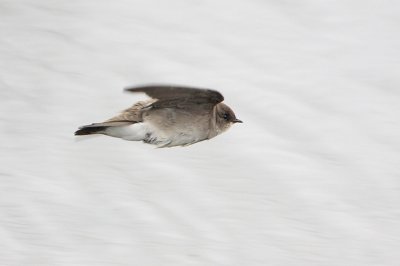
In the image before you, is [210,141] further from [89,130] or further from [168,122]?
[89,130]

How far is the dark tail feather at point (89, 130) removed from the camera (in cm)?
448

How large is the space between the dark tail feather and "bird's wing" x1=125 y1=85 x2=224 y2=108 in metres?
0.27

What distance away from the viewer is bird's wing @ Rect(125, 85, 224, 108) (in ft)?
13.8

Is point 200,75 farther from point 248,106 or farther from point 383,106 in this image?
point 383,106

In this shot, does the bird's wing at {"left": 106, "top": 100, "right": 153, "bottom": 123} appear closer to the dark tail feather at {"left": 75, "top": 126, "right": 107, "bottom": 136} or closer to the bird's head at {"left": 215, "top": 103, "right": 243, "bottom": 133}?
the dark tail feather at {"left": 75, "top": 126, "right": 107, "bottom": 136}

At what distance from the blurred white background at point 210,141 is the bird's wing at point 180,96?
0.63 meters

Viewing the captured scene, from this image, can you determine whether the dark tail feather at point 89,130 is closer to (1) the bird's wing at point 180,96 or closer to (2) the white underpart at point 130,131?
(2) the white underpart at point 130,131

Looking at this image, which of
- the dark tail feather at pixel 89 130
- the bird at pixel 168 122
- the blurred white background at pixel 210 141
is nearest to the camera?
the dark tail feather at pixel 89 130

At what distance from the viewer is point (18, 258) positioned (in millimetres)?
4746

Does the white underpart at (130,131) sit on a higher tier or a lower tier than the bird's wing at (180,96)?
lower

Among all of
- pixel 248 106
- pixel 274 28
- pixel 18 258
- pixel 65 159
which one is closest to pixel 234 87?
pixel 248 106

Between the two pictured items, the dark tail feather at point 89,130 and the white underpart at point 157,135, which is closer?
the dark tail feather at point 89,130

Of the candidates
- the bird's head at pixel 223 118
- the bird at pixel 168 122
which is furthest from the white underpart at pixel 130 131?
the bird's head at pixel 223 118

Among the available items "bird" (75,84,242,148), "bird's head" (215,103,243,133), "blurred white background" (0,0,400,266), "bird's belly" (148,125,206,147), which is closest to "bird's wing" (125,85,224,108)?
"bird" (75,84,242,148)
